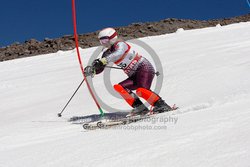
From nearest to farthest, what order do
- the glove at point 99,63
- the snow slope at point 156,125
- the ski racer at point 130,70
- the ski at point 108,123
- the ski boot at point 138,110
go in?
the snow slope at point 156,125, the ski at point 108,123, the glove at point 99,63, the ski racer at point 130,70, the ski boot at point 138,110

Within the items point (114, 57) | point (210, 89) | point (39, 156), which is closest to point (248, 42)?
point (210, 89)

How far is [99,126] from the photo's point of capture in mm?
5578

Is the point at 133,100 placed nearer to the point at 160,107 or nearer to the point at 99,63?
the point at 160,107

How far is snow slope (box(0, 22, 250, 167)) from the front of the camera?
10.5ft

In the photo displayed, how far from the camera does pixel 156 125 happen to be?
462 centimetres

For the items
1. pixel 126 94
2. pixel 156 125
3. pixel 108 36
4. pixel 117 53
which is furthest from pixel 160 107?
pixel 156 125

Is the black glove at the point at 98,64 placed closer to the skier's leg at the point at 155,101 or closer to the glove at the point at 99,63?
the glove at the point at 99,63

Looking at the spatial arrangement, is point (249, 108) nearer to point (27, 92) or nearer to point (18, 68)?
point (27, 92)

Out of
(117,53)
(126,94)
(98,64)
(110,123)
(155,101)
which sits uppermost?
(117,53)

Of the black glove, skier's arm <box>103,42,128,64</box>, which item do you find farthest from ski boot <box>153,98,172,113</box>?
the black glove

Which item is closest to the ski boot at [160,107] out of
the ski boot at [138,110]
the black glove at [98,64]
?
the ski boot at [138,110]

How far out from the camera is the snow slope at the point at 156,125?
3197mm

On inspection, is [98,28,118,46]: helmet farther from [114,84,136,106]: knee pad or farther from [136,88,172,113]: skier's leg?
[136,88,172,113]: skier's leg

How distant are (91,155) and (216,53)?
9808 mm
